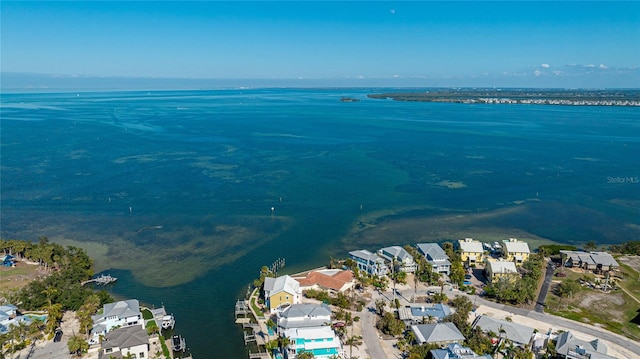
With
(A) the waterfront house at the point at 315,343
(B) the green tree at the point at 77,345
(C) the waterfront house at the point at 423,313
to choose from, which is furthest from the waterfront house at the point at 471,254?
(B) the green tree at the point at 77,345

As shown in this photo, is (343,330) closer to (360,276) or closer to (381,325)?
(381,325)

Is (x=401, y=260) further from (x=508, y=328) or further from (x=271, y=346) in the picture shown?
(x=271, y=346)

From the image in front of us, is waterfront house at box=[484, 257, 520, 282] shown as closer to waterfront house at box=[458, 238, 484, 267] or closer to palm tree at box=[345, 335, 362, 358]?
waterfront house at box=[458, 238, 484, 267]

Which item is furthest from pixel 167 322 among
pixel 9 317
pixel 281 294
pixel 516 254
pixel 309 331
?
pixel 516 254

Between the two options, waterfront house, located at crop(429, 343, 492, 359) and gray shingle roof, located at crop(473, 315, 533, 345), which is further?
gray shingle roof, located at crop(473, 315, 533, 345)

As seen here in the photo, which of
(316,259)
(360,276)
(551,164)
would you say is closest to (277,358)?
(360,276)

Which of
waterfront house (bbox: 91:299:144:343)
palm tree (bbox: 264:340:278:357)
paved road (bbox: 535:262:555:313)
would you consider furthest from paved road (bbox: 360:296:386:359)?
waterfront house (bbox: 91:299:144:343)

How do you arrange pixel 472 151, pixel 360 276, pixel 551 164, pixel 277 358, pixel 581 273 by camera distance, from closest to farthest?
pixel 277 358, pixel 360 276, pixel 581 273, pixel 551 164, pixel 472 151
